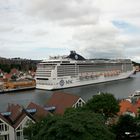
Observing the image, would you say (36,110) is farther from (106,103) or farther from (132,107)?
(132,107)

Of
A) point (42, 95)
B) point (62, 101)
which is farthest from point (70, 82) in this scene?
point (62, 101)

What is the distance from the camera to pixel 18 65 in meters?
151

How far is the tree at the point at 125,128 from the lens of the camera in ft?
70.6

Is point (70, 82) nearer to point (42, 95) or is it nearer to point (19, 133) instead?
point (42, 95)

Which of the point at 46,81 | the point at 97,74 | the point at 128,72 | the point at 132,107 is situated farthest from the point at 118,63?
the point at 132,107

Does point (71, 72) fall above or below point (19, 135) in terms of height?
above

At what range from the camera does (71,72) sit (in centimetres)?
8144

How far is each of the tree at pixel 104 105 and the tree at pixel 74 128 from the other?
24.8 feet

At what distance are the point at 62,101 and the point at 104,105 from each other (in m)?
3.59

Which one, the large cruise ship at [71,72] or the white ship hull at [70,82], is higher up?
the large cruise ship at [71,72]

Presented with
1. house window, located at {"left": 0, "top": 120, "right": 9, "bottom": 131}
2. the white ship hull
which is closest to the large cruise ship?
the white ship hull

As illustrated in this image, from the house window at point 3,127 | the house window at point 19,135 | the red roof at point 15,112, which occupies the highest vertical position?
the red roof at point 15,112

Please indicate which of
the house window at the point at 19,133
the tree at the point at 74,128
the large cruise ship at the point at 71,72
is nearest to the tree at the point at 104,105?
the house window at the point at 19,133

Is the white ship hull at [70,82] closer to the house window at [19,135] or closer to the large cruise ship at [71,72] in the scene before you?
the large cruise ship at [71,72]
